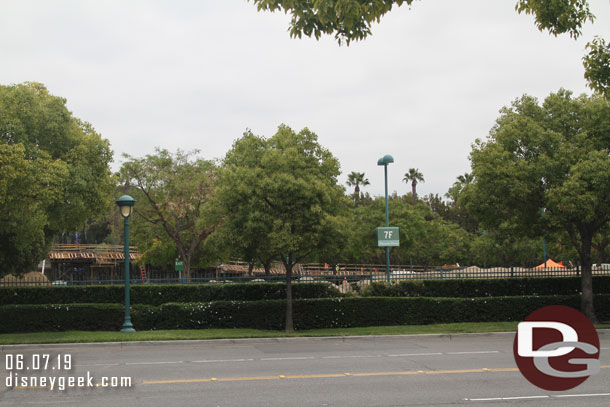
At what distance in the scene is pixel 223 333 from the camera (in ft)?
65.5

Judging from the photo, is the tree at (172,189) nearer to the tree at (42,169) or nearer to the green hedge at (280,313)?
the tree at (42,169)

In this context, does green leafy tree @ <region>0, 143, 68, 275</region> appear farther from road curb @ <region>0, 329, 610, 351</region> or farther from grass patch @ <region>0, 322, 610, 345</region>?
road curb @ <region>0, 329, 610, 351</region>

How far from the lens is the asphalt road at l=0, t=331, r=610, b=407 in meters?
9.16

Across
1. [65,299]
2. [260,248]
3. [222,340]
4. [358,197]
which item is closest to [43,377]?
[222,340]

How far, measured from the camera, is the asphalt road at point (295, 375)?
9.16 metres

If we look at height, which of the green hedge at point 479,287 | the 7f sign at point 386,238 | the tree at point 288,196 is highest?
the tree at point 288,196

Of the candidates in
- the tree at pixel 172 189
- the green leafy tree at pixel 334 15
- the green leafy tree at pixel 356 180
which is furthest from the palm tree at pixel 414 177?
the green leafy tree at pixel 334 15

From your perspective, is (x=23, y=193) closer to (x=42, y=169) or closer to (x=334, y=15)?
(x=42, y=169)

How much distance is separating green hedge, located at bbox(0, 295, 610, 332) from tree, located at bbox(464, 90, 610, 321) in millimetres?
2989

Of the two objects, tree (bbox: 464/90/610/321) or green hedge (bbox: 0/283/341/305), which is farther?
green hedge (bbox: 0/283/341/305)

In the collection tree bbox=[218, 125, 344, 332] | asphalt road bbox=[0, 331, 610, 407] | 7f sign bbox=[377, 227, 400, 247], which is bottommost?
asphalt road bbox=[0, 331, 610, 407]

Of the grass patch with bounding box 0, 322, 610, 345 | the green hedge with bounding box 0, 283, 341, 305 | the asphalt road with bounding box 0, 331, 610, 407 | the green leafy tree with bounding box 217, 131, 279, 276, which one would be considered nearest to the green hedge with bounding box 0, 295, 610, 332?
the grass patch with bounding box 0, 322, 610, 345

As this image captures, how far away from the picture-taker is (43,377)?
1123 centimetres

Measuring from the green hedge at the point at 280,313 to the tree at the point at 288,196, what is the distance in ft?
4.62
